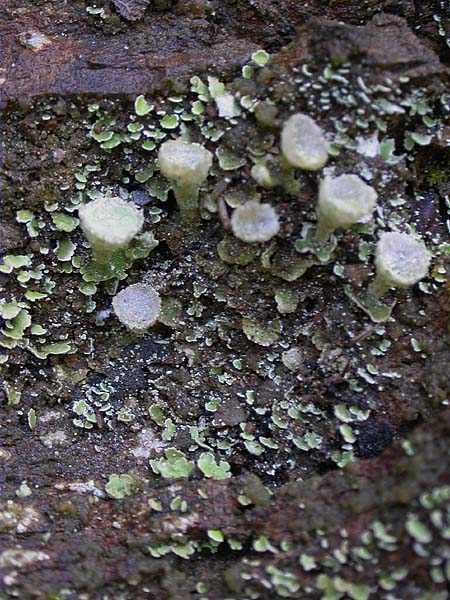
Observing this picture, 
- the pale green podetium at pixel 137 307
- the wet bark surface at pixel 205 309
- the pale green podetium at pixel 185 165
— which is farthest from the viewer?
the pale green podetium at pixel 137 307

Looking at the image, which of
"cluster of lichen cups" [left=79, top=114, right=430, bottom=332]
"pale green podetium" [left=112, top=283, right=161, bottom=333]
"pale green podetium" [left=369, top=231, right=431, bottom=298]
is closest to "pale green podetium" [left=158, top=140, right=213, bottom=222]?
"cluster of lichen cups" [left=79, top=114, right=430, bottom=332]

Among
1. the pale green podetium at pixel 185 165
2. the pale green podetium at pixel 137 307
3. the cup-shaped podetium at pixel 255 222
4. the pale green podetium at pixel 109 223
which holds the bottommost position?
the pale green podetium at pixel 137 307

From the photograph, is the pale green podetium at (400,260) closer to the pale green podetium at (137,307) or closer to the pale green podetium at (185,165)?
the pale green podetium at (185,165)

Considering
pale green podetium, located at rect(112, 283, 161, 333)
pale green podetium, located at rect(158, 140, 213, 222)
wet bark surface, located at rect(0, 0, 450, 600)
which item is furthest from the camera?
pale green podetium, located at rect(112, 283, 161, 333)

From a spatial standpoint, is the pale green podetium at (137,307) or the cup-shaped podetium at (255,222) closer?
the cup-shaped podetium at (255,222)

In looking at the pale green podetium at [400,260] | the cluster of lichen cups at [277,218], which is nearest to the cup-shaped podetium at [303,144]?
the cluster of lichen cups at [277,218]

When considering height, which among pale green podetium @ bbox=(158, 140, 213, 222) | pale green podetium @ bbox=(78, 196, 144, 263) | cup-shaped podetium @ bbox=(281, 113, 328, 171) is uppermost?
cup-shaped podetium @ bbox=(281, 113, 328, 171)

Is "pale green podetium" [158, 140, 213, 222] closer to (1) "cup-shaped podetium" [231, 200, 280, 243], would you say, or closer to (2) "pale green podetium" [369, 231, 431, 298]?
(1) "cup-shaped podetium" [231, 200, 280, 243]

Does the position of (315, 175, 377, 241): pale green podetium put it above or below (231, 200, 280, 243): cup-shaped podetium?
above
